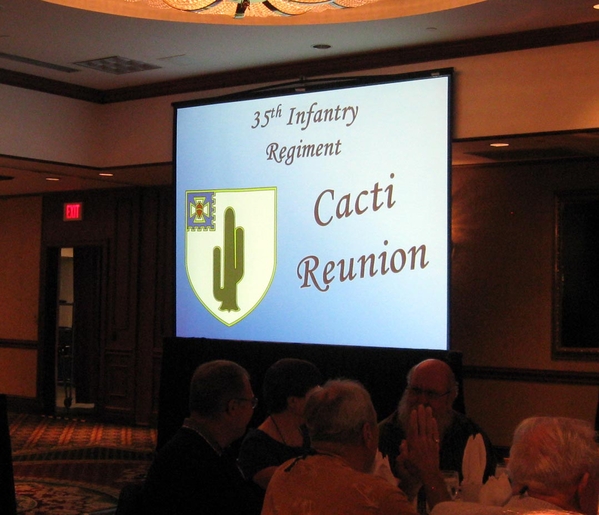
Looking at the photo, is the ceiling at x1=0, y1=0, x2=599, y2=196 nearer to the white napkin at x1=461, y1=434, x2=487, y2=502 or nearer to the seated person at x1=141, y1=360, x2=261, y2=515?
the white napkin at x1=461, y1=434, x2=487, y2=502

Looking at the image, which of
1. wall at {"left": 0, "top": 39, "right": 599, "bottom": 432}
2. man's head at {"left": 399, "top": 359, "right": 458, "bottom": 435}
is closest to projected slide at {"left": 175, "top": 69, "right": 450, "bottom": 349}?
wall at {"left": 0, "top": 39, "right": 599, "bottom": 432}

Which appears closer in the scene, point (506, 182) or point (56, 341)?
point (506, 182)

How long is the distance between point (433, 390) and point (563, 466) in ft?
5.69

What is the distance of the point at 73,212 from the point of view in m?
11.1

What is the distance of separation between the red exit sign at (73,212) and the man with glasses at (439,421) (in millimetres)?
7790

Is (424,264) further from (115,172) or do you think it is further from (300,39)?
(115,172)

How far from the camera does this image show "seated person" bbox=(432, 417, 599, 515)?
2117 millimetres

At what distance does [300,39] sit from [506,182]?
249cm

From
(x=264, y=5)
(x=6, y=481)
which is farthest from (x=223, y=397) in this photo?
(x=264, y=5)

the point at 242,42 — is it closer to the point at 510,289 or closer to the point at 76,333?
the point at 510,289

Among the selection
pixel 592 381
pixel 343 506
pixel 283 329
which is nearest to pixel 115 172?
pixel 283 329

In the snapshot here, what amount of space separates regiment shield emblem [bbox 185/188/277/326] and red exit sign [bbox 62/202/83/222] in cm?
393

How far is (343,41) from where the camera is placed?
6727mm

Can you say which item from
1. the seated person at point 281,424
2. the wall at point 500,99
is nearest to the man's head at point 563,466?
the seated person at point 281,424
